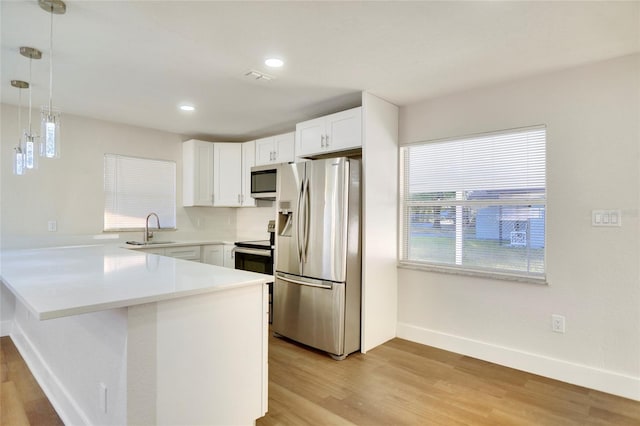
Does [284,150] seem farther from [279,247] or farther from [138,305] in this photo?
[138,305]

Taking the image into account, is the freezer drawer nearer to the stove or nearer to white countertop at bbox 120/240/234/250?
the stove

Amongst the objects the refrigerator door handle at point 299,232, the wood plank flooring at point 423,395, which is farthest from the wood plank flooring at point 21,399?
the refrigerator door handle at point 299,232

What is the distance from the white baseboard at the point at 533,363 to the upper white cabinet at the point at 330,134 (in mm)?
1914

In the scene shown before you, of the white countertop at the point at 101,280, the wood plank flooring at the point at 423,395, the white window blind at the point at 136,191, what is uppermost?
the white window blind at the point at 136,191

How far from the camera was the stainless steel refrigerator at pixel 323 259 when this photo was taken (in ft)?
10.00

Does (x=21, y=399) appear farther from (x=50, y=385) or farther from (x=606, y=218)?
(x=606, y=218)

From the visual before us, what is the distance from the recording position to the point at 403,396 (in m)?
2.38

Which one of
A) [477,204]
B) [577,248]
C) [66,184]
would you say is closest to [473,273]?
[477,204]

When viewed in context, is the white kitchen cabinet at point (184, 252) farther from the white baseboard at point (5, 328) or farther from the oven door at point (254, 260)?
the white baseboard at point (5, 328)

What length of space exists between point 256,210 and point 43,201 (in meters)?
2.50

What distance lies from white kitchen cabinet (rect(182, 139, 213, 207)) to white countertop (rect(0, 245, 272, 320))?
2.16m

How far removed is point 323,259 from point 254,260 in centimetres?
129

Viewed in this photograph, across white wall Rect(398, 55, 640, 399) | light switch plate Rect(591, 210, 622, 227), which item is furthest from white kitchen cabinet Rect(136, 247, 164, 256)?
light switch plate Rect(591, 210, 622, 227)

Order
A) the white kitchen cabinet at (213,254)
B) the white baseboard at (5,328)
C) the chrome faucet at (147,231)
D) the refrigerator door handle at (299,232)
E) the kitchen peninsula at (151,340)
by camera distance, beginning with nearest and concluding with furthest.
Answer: the kitchen peninsula at (151,340) → the refrigerator door handle at (299,232) → the white baseboard at (5,328) → the chrome faucet at (147,231) → the white kitchen cabinet at (213,254)
